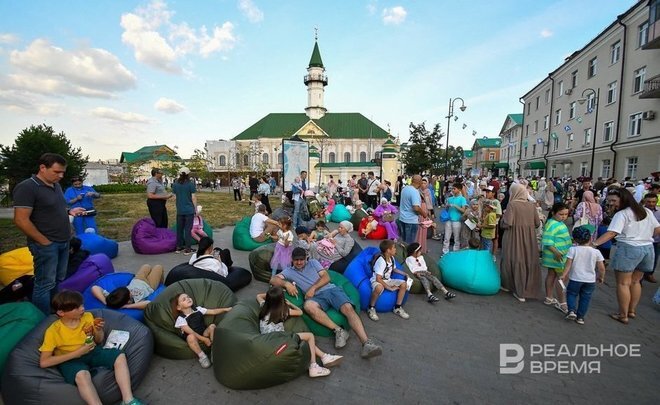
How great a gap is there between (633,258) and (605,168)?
25.1m

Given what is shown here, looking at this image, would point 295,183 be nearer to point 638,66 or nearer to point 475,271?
point 475,271

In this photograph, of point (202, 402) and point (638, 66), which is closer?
point (202, 402)

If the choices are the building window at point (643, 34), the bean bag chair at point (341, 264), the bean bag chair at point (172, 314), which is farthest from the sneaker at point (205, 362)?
the building window at point (643, 34)

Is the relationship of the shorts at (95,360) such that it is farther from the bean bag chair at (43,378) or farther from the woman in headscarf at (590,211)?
the woman in headscarf at (590,211)

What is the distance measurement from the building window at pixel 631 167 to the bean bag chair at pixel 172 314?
2660 cm

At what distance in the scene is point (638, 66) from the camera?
19812mm

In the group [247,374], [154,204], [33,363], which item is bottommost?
[247,374]

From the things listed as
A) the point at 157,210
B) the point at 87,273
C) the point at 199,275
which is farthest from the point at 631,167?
the point at 87,273

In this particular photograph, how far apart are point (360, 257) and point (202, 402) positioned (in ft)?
10.3

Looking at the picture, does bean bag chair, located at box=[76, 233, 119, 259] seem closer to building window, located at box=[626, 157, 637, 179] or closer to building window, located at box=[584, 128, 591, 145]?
building window, located at box=[626, 157, 637, 179]

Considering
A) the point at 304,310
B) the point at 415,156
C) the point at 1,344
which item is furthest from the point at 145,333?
the point at 415,156

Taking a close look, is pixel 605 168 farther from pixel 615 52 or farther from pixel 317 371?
pixel 317 371

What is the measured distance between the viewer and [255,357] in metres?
3.06

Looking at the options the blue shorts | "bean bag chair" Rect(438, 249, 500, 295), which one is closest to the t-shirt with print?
"bean bag chair" Rect(438, 249, 500, 295)
